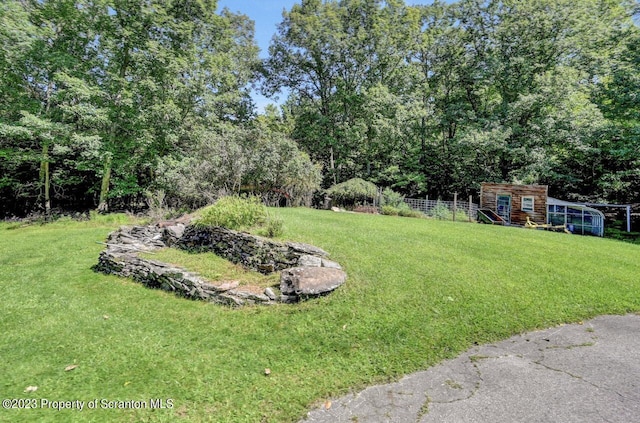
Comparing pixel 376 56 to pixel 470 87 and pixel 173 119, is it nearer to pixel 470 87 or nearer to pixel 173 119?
pixel 470 87

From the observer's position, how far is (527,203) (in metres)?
15.8

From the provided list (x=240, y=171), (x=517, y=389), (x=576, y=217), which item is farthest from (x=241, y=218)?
(x=576, y=217)

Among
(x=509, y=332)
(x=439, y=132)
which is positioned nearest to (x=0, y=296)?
(x=509, y=332)

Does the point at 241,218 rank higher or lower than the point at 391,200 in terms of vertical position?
lower

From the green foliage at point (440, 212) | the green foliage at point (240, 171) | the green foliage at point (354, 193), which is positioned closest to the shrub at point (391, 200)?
the green foliage at point (354, 193)

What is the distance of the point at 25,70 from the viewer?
44.1ft

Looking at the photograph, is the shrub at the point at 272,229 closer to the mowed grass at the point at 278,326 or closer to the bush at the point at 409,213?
the mowed grass at the point at 278,326

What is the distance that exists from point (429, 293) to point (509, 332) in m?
1.25

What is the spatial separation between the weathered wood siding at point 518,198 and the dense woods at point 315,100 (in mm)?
2749

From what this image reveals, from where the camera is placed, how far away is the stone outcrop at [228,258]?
502 cm

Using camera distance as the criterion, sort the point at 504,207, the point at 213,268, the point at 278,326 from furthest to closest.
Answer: the point at 504,207, the point at 213,268, the point at 278,326

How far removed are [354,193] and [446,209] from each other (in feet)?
17.9

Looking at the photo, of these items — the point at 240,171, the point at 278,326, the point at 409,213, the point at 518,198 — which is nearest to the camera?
the point at 278,326

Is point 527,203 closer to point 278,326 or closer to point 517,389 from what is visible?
point 517,389
